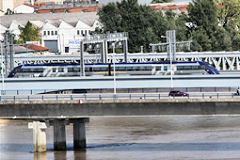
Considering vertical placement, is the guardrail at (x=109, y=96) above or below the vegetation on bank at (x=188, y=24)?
below

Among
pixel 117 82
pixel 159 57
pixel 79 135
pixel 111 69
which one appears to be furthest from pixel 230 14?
pixel 79 135

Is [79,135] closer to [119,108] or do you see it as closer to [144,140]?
[144,140]

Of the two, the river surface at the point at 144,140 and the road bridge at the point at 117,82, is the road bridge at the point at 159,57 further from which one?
the river surface at the point at 144,140

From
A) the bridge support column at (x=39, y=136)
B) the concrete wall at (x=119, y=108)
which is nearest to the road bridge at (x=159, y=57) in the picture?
the bridge support column at (x=39, y=136)

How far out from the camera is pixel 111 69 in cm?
11469

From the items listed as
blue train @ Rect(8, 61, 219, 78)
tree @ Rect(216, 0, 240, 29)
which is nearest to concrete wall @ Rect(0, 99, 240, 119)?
blue train @ Rect(8, 61, 219, 78)

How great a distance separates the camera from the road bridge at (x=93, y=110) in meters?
69.3

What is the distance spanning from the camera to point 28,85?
10862 cm

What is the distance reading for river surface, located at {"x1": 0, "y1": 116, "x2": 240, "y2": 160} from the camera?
72.9 m

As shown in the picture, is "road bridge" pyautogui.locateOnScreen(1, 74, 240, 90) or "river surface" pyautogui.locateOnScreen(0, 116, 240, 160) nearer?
"river surface" pyautogui.locateOnScreen(0, 116, 240, 160)

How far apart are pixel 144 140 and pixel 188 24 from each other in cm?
11262

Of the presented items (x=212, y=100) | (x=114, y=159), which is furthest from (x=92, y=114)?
(x=212, y=100)

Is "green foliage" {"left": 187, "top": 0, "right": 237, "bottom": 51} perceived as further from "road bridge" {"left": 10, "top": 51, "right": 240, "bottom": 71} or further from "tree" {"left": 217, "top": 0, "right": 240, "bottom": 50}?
"road bridge" {"left": 10, "top": 51, "right": 240, "bottom": 71}

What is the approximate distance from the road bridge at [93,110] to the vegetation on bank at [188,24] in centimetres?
10436
